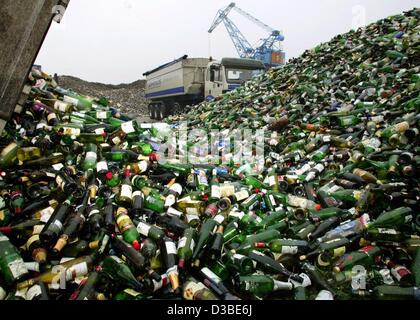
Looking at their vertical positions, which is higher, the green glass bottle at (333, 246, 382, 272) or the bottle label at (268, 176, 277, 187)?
the bottle label at (268, 176, 277, 187)

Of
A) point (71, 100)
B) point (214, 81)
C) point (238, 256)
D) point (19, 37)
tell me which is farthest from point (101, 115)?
point (214, 81)

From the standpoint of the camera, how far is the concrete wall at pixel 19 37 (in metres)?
2.86

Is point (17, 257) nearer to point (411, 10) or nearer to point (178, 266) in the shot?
point (178, 266)

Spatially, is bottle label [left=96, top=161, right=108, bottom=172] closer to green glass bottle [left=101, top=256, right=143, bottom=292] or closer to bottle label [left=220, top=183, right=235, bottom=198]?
green glass bottle [left=101, top=256, right=143, bottom=292]

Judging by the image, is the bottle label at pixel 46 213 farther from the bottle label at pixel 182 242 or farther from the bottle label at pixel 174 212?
the bottle label at pixel 182 242

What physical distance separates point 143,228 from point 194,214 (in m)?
0.70

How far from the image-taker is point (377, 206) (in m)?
3.53

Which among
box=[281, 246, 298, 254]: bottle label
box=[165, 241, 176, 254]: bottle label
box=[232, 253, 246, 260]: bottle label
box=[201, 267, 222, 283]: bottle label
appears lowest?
box=[201, 267, 222, 283]: bottle label

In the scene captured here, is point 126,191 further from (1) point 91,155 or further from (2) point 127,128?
(2) point 127,128

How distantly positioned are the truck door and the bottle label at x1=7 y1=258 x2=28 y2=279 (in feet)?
49.1

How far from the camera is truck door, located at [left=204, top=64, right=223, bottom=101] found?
659 inches

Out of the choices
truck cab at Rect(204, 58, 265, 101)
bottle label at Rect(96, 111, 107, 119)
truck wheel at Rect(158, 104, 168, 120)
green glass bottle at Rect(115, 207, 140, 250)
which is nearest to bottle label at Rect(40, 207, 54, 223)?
green glass bottle at Rect(115, 207, 140, 250)

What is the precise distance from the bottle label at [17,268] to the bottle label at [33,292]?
17cm
